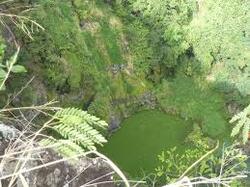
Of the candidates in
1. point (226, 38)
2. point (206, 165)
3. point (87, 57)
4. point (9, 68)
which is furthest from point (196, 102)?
point (9, 68)

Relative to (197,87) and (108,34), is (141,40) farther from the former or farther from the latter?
(197,87)

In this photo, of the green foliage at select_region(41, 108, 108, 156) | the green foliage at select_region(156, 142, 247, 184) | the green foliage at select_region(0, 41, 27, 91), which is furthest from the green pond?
the green foliage at select_region(41, 108, 108, 156)

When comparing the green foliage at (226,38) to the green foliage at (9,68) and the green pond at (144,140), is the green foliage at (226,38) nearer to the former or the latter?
the green pond at (144,140)

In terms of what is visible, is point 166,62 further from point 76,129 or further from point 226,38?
Answer: point 76,129

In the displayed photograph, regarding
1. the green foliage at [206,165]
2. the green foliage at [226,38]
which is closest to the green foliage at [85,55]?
the green foliage at [226,38]

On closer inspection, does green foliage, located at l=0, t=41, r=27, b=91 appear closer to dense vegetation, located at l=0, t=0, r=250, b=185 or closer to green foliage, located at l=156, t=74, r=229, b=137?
dense vegetation, located at l=0, t=0, r=250, b=185

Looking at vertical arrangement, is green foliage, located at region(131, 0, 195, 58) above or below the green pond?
above

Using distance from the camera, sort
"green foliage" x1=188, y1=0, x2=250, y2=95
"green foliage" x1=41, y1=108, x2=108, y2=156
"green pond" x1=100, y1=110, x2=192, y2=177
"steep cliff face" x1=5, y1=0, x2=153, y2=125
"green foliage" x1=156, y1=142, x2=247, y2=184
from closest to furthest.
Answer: "green foliage" x1=41, y1=108, x2=108, y2=156 → "green foliage" x1=156, y1=142, x2=247, y2=184 → "steep cliff face" x1=5, y1=0, x2=153, y2=125 → "green pond" x1=100, y1=110, x2=192, y2=177 → "green foliage" x1=188, y1=0, x2=250, y2=95

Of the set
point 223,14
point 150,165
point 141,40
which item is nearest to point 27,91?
point 150,165
